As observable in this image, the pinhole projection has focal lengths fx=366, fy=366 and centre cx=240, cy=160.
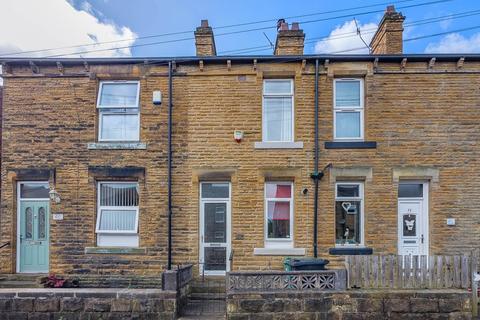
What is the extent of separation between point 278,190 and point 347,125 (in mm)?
2509

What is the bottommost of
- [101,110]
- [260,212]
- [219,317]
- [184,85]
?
[219,317]

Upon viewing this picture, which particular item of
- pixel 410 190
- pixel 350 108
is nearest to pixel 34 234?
pixel 350 108

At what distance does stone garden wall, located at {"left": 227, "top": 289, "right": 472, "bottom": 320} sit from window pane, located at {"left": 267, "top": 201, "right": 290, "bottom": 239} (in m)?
2.54

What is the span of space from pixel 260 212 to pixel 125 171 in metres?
3.65

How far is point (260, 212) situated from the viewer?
941 cm

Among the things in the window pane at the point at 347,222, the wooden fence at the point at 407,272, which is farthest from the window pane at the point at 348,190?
the wooden fence at the point at 407,272

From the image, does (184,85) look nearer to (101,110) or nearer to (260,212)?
(101,110)

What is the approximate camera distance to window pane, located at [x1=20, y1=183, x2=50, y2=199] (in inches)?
384

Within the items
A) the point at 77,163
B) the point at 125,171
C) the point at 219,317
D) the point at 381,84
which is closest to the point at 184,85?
the point at 125,171

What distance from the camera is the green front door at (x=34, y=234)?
966 cm

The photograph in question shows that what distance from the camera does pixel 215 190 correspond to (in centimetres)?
967

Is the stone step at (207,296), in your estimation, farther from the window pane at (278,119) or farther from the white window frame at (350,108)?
the white window frame at (350,108)

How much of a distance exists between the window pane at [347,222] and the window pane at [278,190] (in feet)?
4.20

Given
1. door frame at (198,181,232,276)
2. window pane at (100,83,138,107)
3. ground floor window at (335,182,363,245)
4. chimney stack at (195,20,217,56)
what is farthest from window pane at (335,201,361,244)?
window pane at (100,83,138,107)
